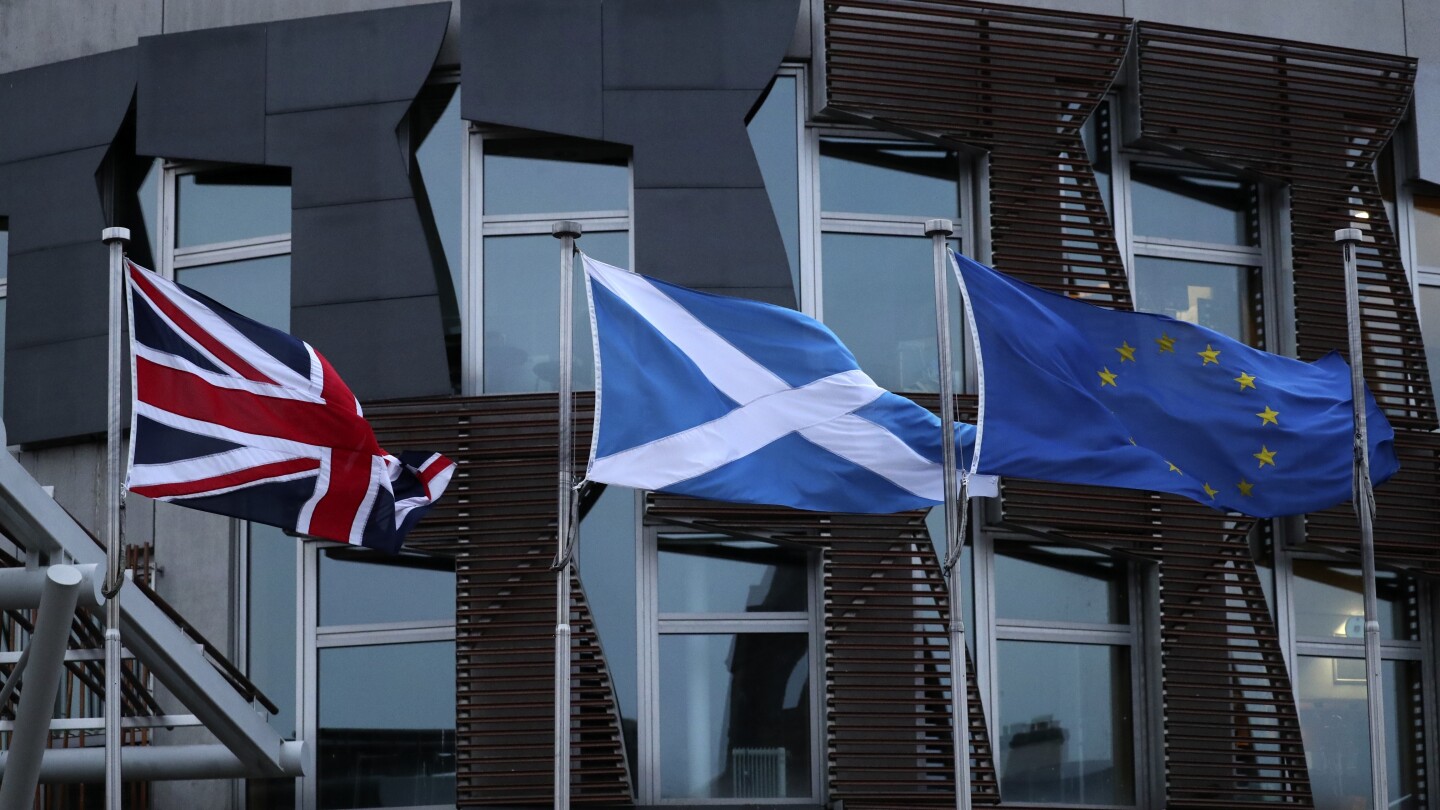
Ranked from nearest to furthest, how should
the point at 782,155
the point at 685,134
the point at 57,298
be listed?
the point at 685,134
the point at 782,155
the point at 57,298

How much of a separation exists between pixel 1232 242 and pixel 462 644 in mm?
6866

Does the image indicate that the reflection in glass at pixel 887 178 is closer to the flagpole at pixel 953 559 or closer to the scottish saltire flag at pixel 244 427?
the flagpole at pixel 953 559

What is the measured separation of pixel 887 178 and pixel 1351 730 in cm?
552

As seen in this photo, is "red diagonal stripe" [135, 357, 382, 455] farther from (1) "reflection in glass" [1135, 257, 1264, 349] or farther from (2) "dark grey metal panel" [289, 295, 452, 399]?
(1) "reflection in glass" [1135, 257, 1264, 349]

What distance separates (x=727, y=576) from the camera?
14852 millimetres

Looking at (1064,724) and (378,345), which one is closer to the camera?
(378,345)

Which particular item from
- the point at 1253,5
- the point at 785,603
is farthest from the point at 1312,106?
the point at 785,603

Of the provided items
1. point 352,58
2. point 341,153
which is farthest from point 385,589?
point 352,58

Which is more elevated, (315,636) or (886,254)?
(886,254)

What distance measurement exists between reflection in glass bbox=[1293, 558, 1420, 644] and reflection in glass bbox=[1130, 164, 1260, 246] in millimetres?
2656

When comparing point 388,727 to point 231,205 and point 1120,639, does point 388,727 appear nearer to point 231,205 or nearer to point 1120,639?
point 231,205

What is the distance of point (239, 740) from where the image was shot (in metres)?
13.7

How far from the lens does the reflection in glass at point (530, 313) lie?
15078 mm

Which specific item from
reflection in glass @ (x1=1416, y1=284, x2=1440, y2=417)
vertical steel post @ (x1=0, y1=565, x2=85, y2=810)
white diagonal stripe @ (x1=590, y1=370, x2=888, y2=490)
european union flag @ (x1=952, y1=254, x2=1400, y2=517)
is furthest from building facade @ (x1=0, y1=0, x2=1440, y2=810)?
vertical steel post @ (x1=0, y1=565, x2=85, y2=810)
